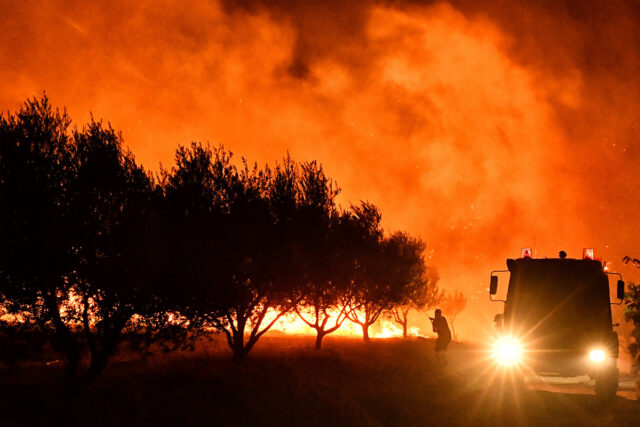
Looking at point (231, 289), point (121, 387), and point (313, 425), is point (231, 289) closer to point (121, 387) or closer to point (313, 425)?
point (121, 387)

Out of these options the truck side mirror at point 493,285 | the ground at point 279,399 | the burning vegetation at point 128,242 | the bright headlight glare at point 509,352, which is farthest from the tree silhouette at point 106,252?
the bright headlight glare at point 509,352

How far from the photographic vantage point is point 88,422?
12.3 m

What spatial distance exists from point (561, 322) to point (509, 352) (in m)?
1.86

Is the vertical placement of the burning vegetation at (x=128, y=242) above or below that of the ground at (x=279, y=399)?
above

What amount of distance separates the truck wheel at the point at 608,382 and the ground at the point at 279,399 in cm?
40

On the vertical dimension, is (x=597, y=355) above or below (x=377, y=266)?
below

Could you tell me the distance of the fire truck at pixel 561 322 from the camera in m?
15.8

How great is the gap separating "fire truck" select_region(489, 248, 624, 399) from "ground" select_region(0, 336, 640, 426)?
1.07 m

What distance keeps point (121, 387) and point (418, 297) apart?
3686cm

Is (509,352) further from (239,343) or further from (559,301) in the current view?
(239,343)

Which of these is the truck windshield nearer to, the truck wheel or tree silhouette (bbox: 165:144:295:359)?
the truck wheel

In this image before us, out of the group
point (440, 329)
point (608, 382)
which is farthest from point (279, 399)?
point (440, 329)

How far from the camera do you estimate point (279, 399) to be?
15.3m

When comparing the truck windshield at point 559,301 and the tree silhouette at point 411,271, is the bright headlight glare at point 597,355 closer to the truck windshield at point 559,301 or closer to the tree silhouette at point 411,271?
the truck windshield at point 559,301
